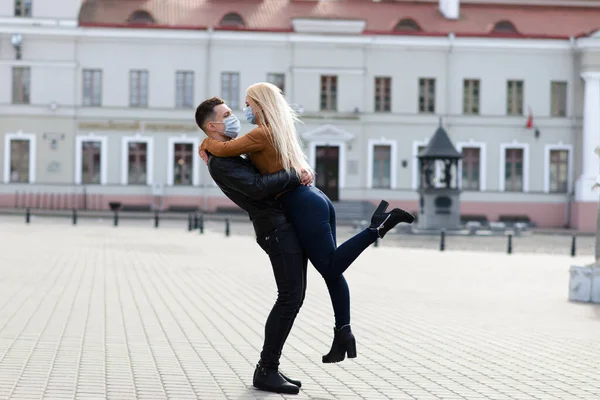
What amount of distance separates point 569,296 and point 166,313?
621cm

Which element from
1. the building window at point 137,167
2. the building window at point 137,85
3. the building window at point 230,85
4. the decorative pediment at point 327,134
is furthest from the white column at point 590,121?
the building window at point 137,85

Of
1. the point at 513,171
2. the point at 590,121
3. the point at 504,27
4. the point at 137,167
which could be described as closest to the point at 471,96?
the point at 513,171

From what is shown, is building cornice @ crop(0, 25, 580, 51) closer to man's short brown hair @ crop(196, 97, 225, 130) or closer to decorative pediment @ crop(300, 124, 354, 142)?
decorative pediment @ crop(300, 124, 354, 142)

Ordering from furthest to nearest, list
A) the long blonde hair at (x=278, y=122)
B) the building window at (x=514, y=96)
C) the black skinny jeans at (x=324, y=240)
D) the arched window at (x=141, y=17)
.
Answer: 1. the arched window at (x=141, y=17)
2. the building window at (x=514, y=96)
3. the long blonde hair at (x=278, y=122)
4. the black skinny jeans at (x=324, y=240)

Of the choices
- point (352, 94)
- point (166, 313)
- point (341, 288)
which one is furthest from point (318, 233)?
point (352, 94)

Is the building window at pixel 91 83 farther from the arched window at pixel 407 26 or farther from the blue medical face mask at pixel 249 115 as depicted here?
the blue medical face mask at pixel 249 115

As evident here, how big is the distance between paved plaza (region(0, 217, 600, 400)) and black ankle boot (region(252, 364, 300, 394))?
0.26ft

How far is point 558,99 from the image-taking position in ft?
165

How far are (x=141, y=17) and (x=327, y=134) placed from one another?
10457mm

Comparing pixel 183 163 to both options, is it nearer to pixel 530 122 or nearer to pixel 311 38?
pixel 311 38

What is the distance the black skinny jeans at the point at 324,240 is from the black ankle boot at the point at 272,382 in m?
0.52

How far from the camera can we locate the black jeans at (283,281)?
712cm

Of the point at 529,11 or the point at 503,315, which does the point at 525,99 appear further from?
the point at 503,315

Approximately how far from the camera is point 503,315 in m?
13.1
